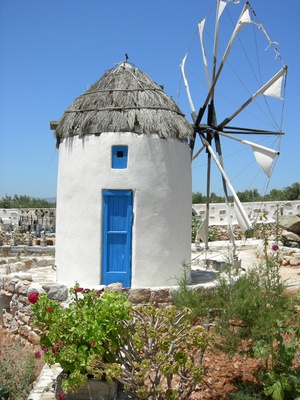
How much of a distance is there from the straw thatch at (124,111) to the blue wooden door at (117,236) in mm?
1102

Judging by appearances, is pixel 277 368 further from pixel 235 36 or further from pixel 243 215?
pixel 235 36

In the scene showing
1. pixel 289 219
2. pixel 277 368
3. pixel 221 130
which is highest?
pixel 221 130

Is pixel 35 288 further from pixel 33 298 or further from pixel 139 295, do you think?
pixel 33 298

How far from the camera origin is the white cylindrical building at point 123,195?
7.10m

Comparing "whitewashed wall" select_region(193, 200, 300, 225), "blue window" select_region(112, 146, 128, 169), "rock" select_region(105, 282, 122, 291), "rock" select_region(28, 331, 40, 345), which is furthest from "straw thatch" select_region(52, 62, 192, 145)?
"whitewashed wall" select_region(193, 200, 300, 225)

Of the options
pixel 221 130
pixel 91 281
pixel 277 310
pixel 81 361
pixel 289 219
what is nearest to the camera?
pixel 81 361

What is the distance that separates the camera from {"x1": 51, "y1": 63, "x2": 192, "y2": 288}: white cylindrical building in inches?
280

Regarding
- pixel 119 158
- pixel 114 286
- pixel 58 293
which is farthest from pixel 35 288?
pixel 119 158

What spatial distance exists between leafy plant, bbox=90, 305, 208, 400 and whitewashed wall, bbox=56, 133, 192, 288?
9.53 ft

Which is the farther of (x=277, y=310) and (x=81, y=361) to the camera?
(x=277, y=310)

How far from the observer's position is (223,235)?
20.9m

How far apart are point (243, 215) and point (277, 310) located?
323cm

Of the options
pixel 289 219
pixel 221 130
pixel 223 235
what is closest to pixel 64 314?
pixel 221 130

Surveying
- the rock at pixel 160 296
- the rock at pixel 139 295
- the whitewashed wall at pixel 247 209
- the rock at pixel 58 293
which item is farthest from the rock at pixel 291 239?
the rock at pixel 58 293
